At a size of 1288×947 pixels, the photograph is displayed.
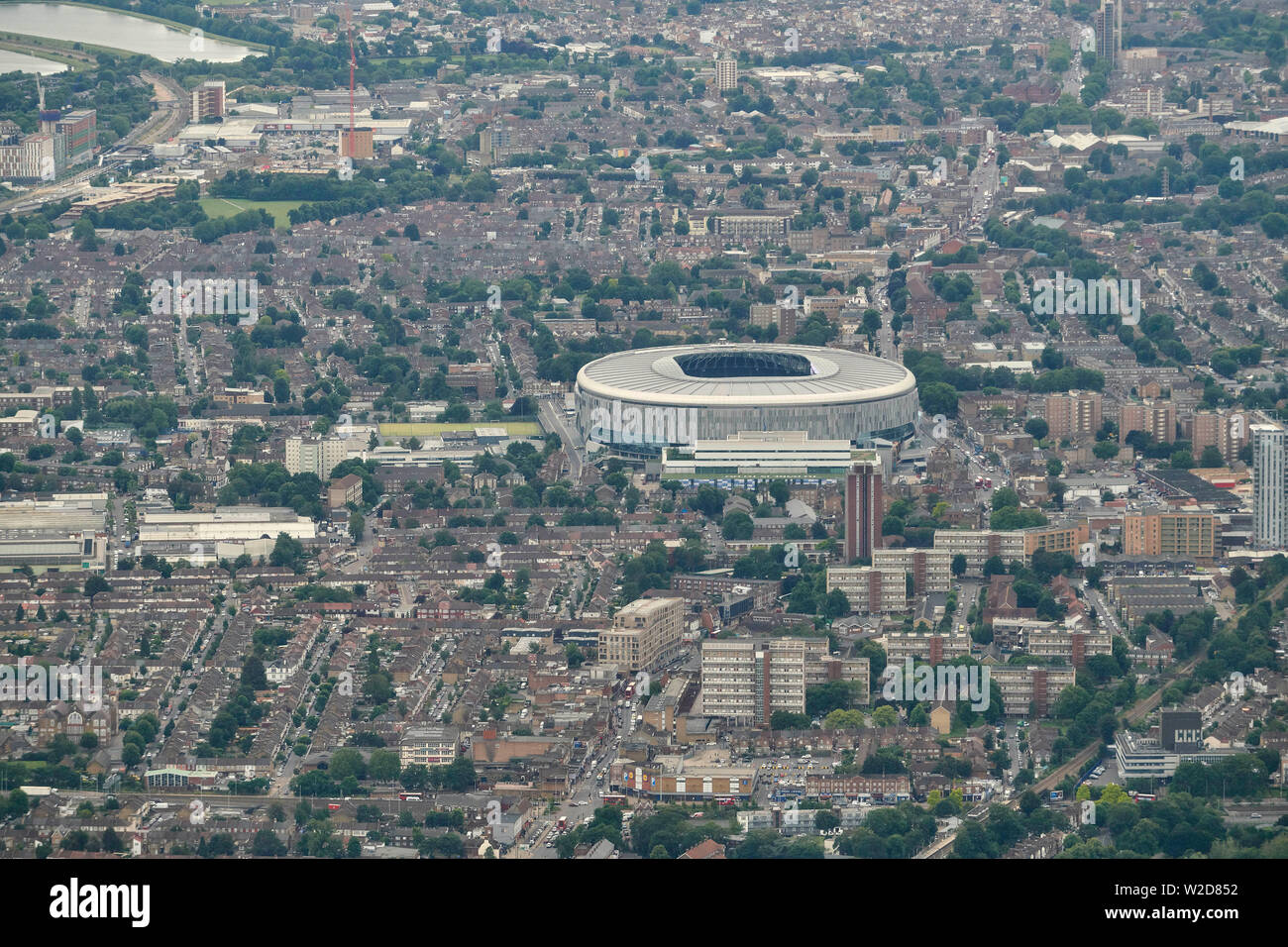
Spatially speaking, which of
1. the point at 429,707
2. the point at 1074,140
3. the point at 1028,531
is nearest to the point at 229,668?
the point at 429,707

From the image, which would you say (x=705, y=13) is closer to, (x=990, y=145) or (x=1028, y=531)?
(x=990, y=145)

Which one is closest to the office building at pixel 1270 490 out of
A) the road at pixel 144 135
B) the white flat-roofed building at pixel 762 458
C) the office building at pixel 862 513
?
the office building at pixel 862 513

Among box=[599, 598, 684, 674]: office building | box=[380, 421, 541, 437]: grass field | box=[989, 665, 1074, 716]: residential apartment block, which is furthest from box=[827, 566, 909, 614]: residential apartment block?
box=[380, 421, 541, 437]: grass field

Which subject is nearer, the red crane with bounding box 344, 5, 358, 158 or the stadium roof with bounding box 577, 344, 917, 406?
the stadium roof with bounding box 577, 344, 917, 406

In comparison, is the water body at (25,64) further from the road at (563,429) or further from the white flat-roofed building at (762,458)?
the white flat-roofed building at (762,458)

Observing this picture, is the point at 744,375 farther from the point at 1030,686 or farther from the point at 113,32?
the point at 113,32

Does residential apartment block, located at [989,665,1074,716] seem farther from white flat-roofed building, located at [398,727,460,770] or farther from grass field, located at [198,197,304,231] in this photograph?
grass field, located at [198,197,304,231]
